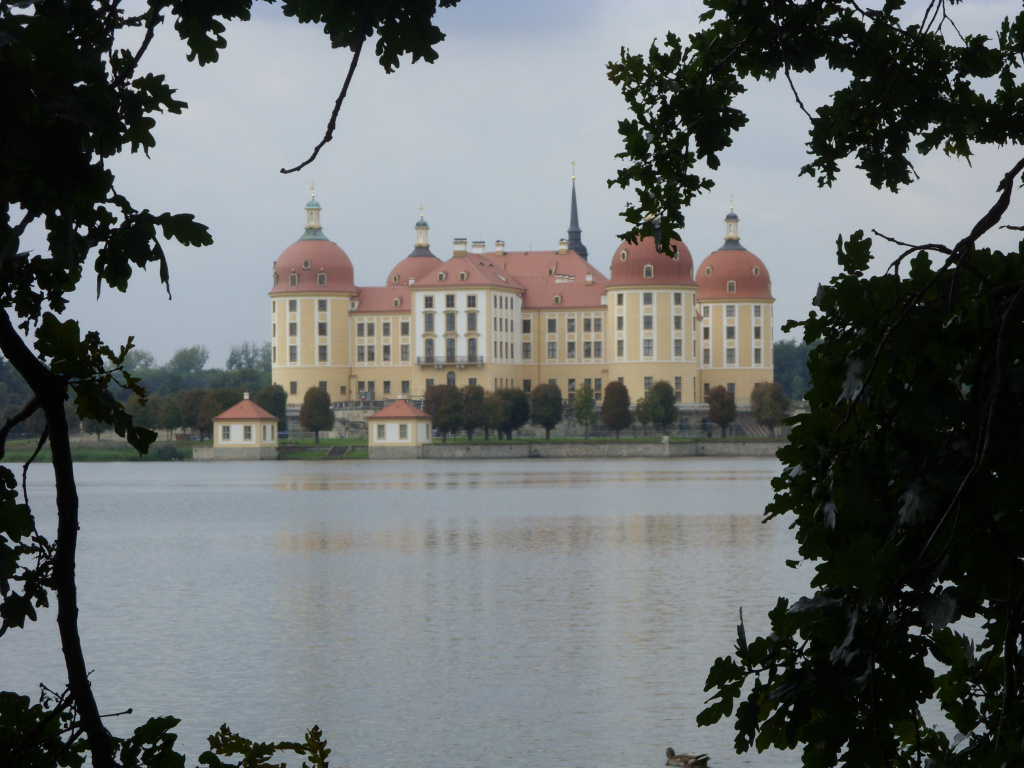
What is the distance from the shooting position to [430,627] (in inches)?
425

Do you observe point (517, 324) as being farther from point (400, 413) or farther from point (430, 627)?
point (430, 627)

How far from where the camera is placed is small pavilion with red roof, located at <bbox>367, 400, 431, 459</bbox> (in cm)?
6329

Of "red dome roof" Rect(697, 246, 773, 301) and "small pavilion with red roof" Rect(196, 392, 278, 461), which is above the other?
"red dome roof" Rect(697, 246, 773, 301)

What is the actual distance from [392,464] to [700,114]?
57.2 metres

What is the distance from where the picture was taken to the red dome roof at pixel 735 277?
7794cm

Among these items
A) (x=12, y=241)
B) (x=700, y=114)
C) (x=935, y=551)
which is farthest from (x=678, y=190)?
(x=12, y=241)

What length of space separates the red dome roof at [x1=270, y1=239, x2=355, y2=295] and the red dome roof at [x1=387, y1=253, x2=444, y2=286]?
2942 mm

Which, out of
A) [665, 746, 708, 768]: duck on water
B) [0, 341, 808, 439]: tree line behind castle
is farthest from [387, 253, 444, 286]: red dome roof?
[665, 746, 708, 768]: duck on water

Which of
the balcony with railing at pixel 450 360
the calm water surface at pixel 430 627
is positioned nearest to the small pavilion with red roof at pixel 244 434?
the balcony with railing at pixel 450 360

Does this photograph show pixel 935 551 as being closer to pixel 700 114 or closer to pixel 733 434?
pixel 700 114

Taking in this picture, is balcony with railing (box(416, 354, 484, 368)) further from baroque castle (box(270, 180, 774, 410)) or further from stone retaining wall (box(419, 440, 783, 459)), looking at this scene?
stone retaining wall (box(419, 440, 783, 459))

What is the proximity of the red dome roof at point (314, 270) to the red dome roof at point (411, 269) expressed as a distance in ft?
9.65

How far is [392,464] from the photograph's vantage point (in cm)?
5975

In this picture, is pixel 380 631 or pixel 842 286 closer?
pixel 842 286
